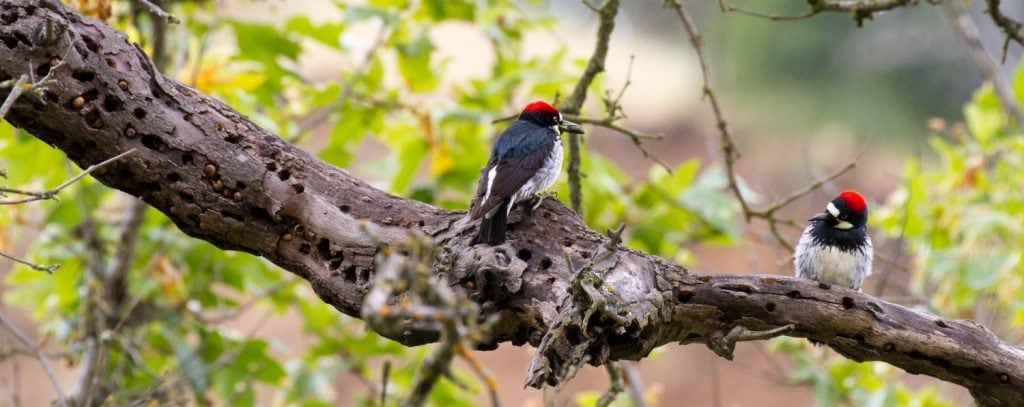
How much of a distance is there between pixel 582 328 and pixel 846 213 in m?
2.34

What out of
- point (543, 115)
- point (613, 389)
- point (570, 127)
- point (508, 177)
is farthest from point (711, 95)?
point (613, 389)

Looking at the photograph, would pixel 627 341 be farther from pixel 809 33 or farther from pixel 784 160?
pixel 784 160

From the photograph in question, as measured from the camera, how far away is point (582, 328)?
2691 mm

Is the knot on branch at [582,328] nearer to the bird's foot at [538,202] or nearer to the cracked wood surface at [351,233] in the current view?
the cracked wood surface at [351,233]

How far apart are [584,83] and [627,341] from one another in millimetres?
1737

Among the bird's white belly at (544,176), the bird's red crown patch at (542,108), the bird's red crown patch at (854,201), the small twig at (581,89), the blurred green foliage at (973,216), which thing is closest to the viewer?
the bird's white belly at (544,176)

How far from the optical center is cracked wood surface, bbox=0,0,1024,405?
3115 millimetres

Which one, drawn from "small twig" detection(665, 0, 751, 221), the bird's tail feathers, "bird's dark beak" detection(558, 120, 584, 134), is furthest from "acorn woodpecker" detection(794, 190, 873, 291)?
the bird's tail feathers

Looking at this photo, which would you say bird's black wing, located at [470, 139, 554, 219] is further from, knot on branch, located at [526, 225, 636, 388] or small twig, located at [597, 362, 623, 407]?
small twig, located at [597, 362, 623, 407]

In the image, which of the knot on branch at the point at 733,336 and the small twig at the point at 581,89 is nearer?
the knot on branch at the point at 733,336

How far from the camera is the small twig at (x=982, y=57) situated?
5.79 meters

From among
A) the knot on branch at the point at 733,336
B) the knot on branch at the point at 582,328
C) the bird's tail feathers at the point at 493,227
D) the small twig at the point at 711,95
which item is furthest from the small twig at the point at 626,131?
the knot on branch at the point at 582,328

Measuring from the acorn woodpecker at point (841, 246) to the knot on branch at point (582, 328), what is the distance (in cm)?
198

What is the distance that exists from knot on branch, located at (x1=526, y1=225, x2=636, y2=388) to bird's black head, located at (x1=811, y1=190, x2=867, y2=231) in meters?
2.07
